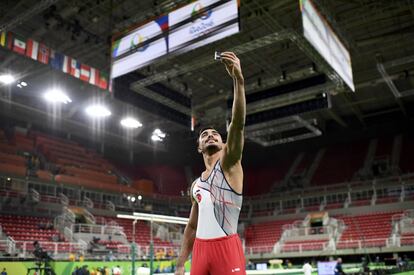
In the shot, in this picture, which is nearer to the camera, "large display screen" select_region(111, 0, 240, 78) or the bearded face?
the bearded face

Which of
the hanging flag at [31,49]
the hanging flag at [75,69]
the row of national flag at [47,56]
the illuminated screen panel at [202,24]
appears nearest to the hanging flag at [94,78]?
the row of national flag at [47,56]

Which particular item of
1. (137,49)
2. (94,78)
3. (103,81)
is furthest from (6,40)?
(137,49)

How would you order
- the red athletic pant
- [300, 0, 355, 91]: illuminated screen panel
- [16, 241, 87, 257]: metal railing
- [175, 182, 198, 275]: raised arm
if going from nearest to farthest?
the red athletic pant
[175, 182, 198, 275]: raised arm
[300, 0, 355, 91]: illuminated screen panel
[16, 241, 87, 257]: metal railing

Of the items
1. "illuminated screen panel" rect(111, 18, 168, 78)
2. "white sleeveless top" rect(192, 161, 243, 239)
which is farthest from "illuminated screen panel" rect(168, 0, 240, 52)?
"white sleeveless top" rect(192, 161, 243, 239)

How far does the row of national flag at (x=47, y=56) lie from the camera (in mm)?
17109

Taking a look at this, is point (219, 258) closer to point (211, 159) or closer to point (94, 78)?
point (211, 159)

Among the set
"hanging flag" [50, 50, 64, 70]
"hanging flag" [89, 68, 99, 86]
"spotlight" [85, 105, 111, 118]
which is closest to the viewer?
"hanging flag" [50, 50, 64, 70]

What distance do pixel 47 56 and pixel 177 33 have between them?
8.26m

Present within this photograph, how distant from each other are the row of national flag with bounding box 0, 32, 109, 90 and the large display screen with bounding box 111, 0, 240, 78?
530 centimetres

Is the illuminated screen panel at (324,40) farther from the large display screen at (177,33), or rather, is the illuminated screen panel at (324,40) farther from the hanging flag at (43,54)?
the hanging flag at (43,54)

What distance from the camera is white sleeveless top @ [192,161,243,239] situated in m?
2.58

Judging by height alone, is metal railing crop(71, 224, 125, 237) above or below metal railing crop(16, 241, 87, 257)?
above

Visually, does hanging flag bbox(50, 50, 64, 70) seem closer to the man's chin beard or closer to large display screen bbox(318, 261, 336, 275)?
large display screen bbox(318, 261, 336, 275)

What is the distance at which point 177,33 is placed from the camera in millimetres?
12312
